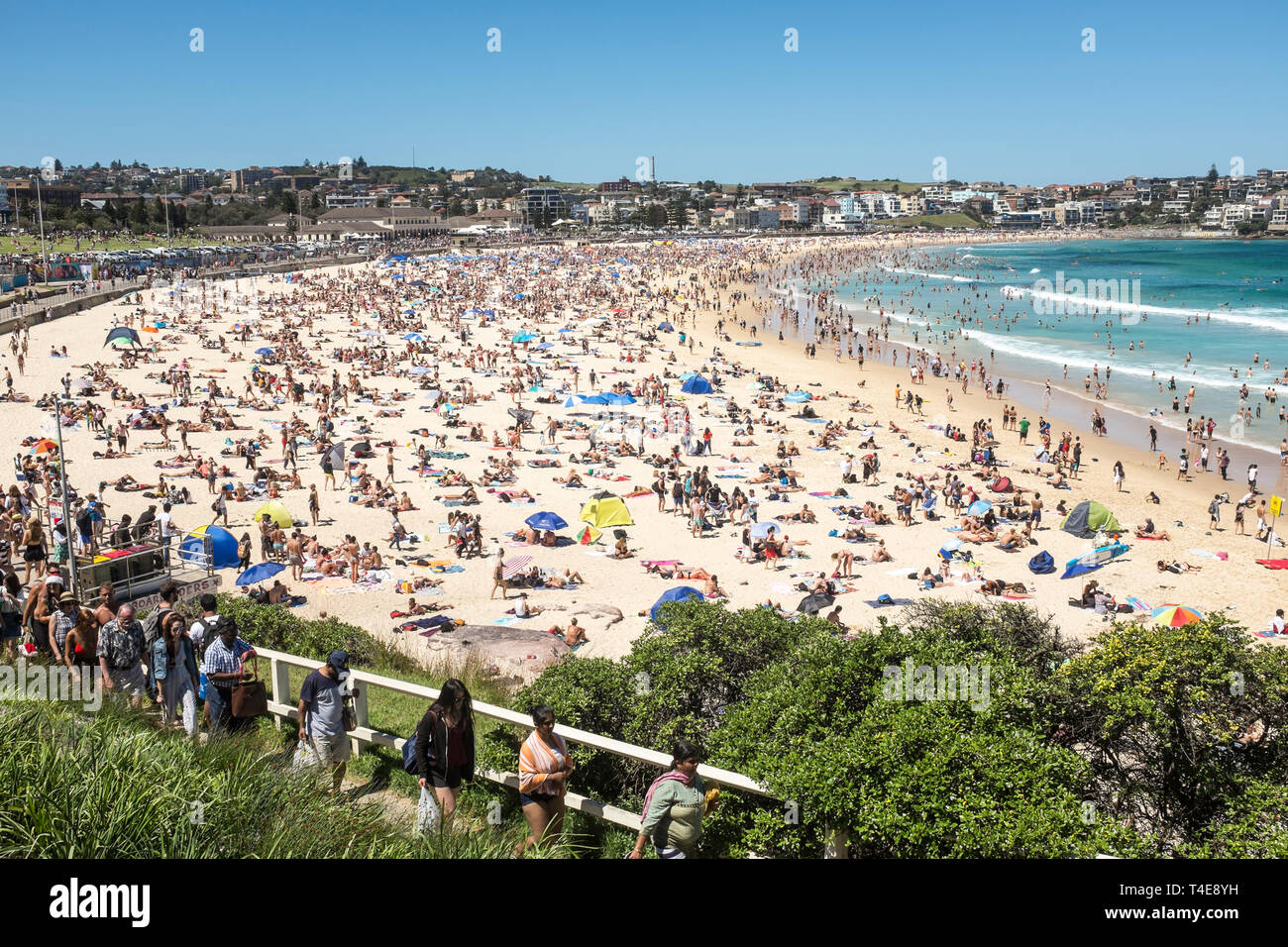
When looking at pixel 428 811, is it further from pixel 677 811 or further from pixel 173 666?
pixel 173 666

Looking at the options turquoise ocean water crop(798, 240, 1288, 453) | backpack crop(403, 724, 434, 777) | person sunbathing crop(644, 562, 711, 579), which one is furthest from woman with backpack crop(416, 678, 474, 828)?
turquoise ocean water crop(798, 240, 1288, 453)

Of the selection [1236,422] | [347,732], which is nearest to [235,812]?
[347,732]

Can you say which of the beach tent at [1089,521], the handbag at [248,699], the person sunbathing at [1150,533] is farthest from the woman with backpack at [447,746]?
the person sunbathing at [1150,533]

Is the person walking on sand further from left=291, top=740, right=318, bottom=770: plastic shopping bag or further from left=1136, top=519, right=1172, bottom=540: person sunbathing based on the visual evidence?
left=1136, top=519, right=1172, bottom=540: person sunbathing

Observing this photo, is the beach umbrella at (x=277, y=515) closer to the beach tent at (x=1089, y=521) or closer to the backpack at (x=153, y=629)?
the backpack at (x=153, y=629)

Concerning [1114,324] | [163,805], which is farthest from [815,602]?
[1114,324]
